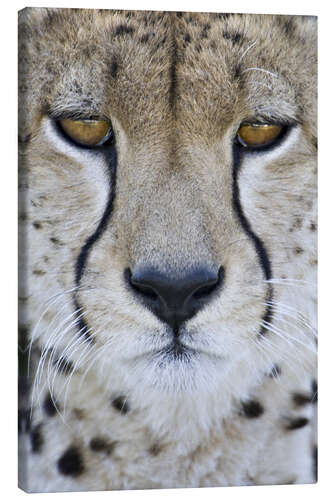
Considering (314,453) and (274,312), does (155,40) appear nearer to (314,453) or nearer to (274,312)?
(274,312)

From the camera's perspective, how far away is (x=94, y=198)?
2.20m

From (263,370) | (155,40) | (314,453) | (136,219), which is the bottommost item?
(314,453)

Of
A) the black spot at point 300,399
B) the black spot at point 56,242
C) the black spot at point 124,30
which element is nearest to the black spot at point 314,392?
the black spot at point 300,399

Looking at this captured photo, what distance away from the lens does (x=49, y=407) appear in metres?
2.33

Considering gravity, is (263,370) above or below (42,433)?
above

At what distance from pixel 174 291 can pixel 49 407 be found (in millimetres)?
489

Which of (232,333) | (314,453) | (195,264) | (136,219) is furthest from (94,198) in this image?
(314,453)

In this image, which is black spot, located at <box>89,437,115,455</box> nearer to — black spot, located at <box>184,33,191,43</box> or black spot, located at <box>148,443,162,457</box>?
black spot, located at <box>148,443,162,457</box>

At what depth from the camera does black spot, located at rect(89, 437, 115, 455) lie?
2338 mm

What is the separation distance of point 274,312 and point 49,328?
54 centimetres

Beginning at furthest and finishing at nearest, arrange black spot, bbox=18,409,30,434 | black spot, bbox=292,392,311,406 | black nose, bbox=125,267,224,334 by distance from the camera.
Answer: black spot, bbox=292,392,311,406, black spot, bbox=18,409,30,434, black nose, bbox=125,267,224,334

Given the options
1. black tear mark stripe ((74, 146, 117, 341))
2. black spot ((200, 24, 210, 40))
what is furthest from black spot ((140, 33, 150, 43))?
black tear mark stripe ((74, 146, 117, 341))

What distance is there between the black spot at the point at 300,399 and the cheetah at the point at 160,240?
44mm

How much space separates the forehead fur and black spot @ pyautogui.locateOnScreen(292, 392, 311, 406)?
2.29 feet
